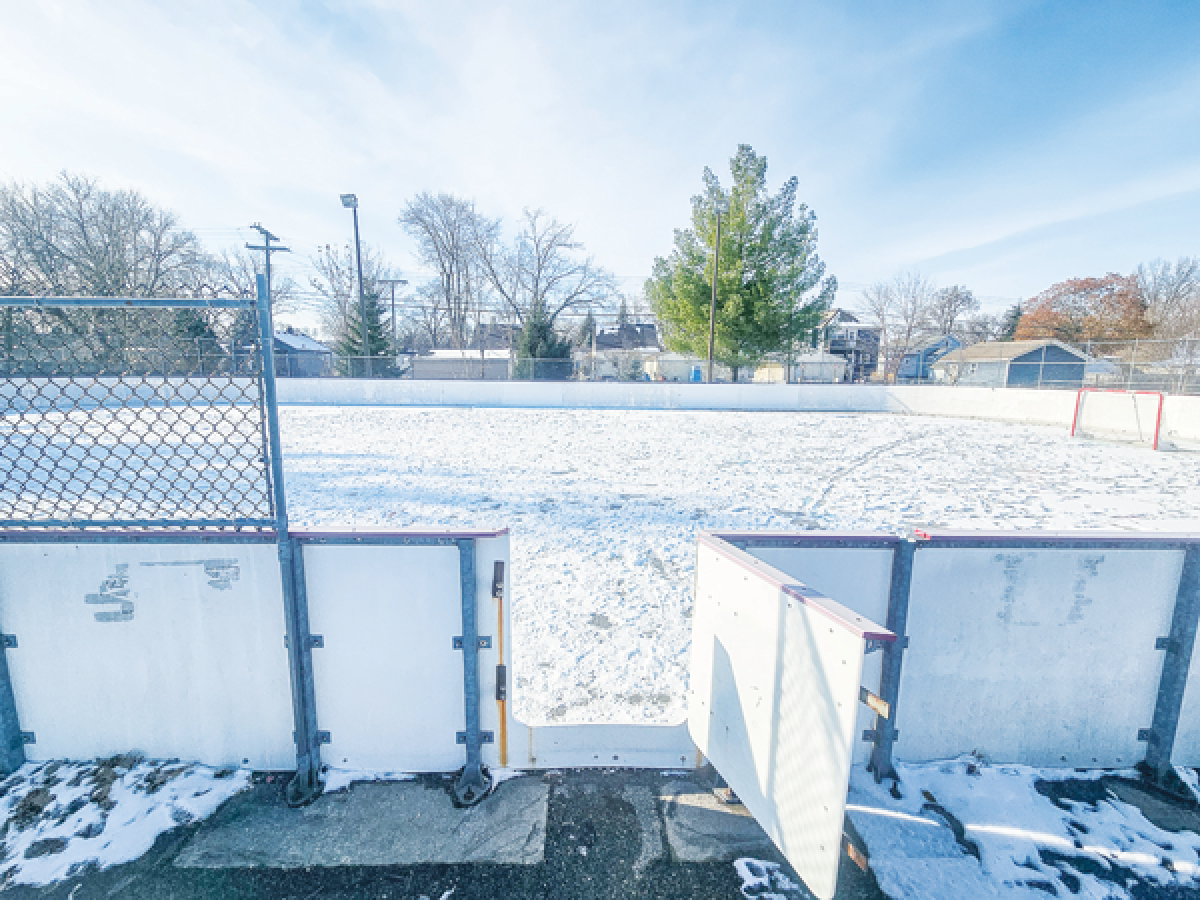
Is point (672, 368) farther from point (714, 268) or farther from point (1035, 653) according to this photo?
point (1035, 653)

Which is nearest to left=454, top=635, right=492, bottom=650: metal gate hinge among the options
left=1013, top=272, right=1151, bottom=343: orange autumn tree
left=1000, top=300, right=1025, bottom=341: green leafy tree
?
left=1013, top=272, right=1151, bottom=343: orange autumn tree

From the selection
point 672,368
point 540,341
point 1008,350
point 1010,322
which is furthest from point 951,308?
point 540,341

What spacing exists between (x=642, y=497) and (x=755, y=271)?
19.4 m

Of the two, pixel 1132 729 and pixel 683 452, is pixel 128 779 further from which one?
pixel 683 452

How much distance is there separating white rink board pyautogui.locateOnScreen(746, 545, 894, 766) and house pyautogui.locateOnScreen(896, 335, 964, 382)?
48251 millimetres

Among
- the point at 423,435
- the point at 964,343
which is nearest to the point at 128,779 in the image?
the point at 423,435

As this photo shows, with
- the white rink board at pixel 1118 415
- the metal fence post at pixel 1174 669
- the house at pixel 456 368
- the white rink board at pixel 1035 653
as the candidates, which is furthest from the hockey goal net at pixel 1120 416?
the house at pixel 456 368

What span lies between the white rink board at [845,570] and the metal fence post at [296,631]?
181 centimetres

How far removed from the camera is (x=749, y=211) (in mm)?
22344

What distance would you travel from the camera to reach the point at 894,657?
214 cm

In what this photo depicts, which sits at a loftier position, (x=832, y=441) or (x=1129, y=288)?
(x=1129, y=288)

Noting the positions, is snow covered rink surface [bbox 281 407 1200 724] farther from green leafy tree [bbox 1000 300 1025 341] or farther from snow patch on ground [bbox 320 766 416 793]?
green leafy tree [bbox 1000 300 1025 341]

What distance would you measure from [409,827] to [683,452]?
7928mm

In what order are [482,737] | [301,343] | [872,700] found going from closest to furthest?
[872,700]
[482,737]
[301,343]
